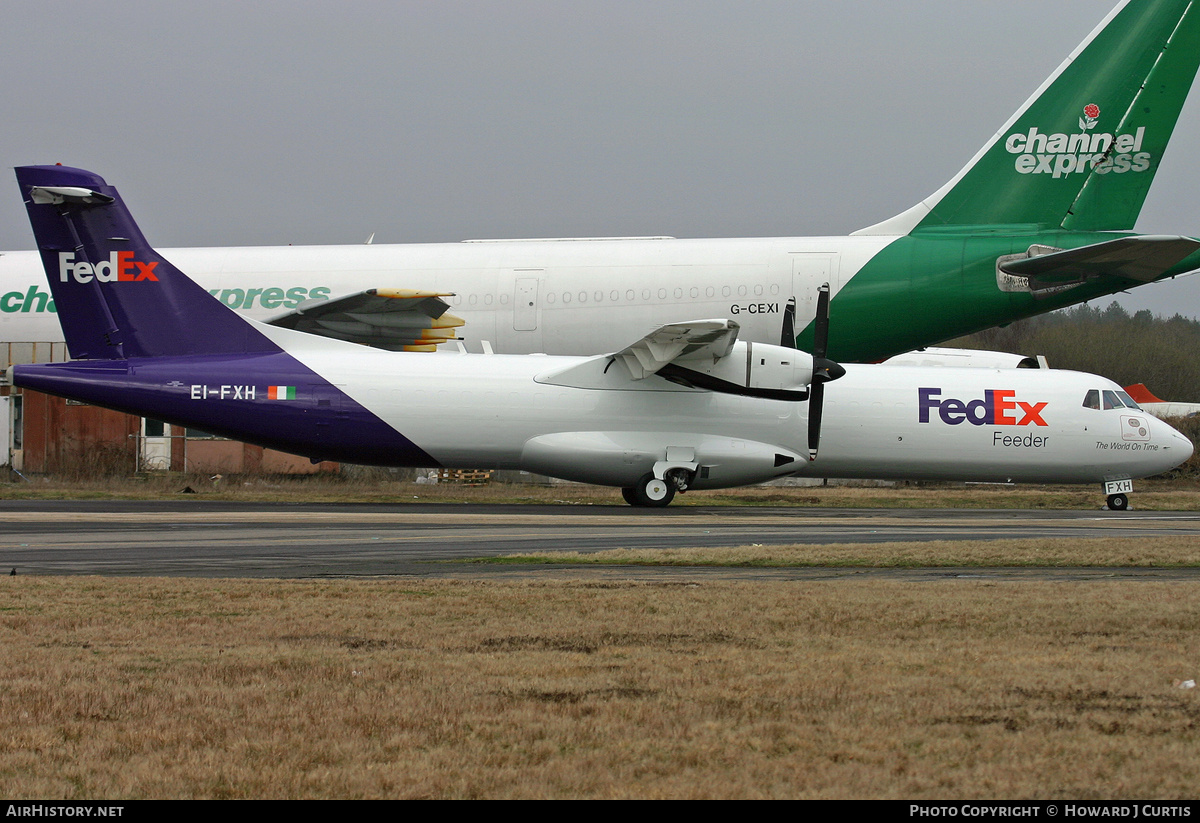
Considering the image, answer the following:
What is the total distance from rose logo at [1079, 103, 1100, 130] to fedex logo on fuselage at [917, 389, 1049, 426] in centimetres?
636

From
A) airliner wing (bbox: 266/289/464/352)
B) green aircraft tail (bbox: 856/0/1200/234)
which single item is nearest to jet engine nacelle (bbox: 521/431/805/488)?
airliner wing (bbox: 266/289/464/352)

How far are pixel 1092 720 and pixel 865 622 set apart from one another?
10.1 feet

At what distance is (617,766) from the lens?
4.71m

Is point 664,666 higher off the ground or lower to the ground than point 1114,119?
lower

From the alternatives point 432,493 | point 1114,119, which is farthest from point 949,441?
point 432,493

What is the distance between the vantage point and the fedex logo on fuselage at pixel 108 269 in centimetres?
2269

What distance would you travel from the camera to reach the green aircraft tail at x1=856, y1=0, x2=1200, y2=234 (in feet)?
82.5

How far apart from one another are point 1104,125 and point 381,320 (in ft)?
54.6

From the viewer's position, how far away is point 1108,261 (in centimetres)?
2316

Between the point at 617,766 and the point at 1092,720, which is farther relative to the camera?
the point at 1092,720

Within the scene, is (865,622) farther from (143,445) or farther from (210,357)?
(143,445)

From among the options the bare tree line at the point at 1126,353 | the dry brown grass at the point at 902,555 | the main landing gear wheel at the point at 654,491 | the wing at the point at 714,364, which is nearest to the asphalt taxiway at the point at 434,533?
the main landing gear wheel at the point at 654,491

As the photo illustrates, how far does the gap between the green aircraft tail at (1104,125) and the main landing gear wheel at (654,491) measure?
945cm

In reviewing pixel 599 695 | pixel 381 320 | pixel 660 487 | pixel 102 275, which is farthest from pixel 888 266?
pixel 599 695
